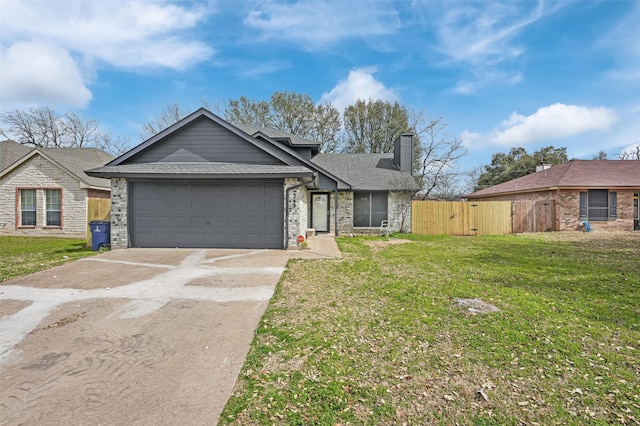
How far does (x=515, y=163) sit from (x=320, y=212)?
2865cm

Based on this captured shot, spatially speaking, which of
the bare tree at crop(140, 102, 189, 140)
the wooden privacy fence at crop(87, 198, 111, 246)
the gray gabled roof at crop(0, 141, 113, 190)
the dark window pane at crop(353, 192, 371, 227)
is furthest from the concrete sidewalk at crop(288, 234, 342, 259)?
the bare tree at crop(140, 102, 189, 140)

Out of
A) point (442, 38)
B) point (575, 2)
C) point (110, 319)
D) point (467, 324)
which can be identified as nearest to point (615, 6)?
point (575, 2)

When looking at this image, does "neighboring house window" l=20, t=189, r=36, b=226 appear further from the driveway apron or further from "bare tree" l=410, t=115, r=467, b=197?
"bare tree" l=410, t=115, r=467, b=197

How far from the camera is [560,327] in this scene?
13.1ft

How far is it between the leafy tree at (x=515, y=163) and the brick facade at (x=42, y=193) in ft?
125

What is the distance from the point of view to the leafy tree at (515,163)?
33031 millimetres

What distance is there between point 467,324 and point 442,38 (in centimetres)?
1107

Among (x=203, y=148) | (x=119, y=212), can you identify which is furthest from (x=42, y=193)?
(x=203, y=148)

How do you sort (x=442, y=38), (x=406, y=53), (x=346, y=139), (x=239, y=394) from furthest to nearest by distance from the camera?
(x=346, y=139) < (x=406, y=53) < (x=442, y=38) < (x=239, y=394)

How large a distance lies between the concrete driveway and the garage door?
3.43m

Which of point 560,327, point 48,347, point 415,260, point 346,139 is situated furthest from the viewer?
point 346,139

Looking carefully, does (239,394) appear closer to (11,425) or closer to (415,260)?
(11,425)

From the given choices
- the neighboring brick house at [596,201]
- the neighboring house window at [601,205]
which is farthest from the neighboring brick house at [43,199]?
the neighboring house window at [601,205]

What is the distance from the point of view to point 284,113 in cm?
2889
